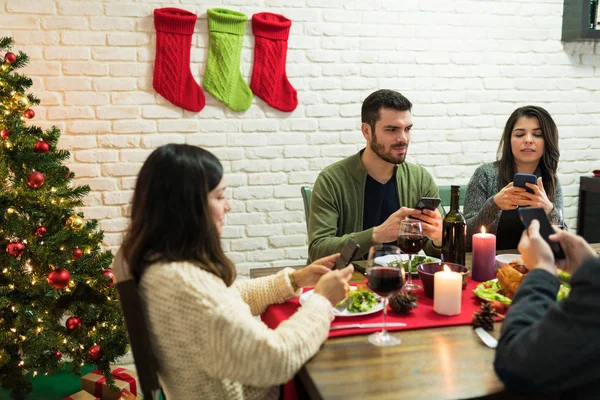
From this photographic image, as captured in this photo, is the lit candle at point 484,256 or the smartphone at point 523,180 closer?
the lit candle at point 484,256

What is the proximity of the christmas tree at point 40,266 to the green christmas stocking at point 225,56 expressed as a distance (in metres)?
0.90

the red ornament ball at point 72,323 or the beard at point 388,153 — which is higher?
the beard at point 388,153

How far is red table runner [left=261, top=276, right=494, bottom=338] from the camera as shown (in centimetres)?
137

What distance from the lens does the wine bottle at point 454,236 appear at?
1.79 m

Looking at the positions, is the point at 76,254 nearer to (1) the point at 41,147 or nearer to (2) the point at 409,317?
(1) the point at 41,147

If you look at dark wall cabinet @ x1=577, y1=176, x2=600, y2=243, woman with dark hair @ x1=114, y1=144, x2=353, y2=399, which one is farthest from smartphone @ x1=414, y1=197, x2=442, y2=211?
dark wall cabinet @ x1=577, y1=176, x2=600, y2=243

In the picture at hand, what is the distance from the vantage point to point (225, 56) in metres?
2.99

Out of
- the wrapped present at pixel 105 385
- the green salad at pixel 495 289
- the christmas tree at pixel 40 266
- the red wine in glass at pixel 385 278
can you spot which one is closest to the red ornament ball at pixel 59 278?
the christmas tree at pixel 40 266

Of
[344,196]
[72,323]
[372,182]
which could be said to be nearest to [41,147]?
[72,323]

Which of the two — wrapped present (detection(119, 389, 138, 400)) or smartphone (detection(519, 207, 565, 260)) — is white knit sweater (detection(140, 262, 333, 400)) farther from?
wrapped present (detection(119, 389, 138, 400))

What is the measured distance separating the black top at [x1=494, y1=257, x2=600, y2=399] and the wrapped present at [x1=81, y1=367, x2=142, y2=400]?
1769 millimetres

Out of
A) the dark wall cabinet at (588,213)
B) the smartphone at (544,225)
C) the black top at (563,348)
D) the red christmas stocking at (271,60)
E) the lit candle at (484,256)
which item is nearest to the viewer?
the black top at (563,348)

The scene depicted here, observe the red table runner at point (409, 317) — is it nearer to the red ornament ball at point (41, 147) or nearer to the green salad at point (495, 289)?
the green salad at point (495, 289)

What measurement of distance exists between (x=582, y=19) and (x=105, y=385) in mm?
3202
